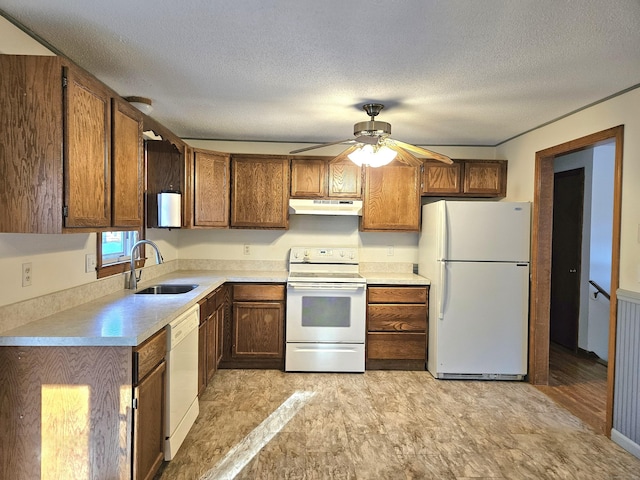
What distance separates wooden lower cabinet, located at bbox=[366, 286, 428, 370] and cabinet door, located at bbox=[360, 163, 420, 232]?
26.8 inches

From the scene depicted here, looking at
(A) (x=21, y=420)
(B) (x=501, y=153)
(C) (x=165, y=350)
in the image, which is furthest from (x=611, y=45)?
(A) (x=21, y=420)

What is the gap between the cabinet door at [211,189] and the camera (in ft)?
12.6

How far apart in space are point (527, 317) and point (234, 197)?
291 cm

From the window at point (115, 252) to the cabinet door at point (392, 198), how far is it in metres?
2.10

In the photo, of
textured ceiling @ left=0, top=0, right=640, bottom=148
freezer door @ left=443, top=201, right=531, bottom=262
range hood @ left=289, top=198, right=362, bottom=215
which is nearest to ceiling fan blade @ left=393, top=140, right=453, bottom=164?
textured ceiling @ left=0, top=0, right=640, bottom=148

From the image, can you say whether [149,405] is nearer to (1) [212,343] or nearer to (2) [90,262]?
(2) [90,262]

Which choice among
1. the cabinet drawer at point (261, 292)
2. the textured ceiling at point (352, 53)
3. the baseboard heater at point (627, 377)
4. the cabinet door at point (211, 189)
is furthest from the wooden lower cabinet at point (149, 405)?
the baseboard heater at point (627, 377)

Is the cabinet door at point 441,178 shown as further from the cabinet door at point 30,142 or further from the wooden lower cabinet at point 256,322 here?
the cabinet door at point 30,142

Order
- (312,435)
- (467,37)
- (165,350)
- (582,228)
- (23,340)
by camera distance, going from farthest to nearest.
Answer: (582,228) → (312,435) → (165,350) → (467,37) → (23,340)

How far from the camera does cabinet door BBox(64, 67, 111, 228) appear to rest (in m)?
1.75

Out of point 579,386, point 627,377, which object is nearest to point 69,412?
point 627,377

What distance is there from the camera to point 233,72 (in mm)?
2379

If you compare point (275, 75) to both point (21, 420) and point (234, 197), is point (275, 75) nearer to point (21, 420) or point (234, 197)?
point (234, 197)

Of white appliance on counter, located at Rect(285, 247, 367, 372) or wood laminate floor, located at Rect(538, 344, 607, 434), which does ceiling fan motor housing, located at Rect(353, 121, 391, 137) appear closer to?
white appliance on counter, located at Rect(285, 247, 367, 372)
